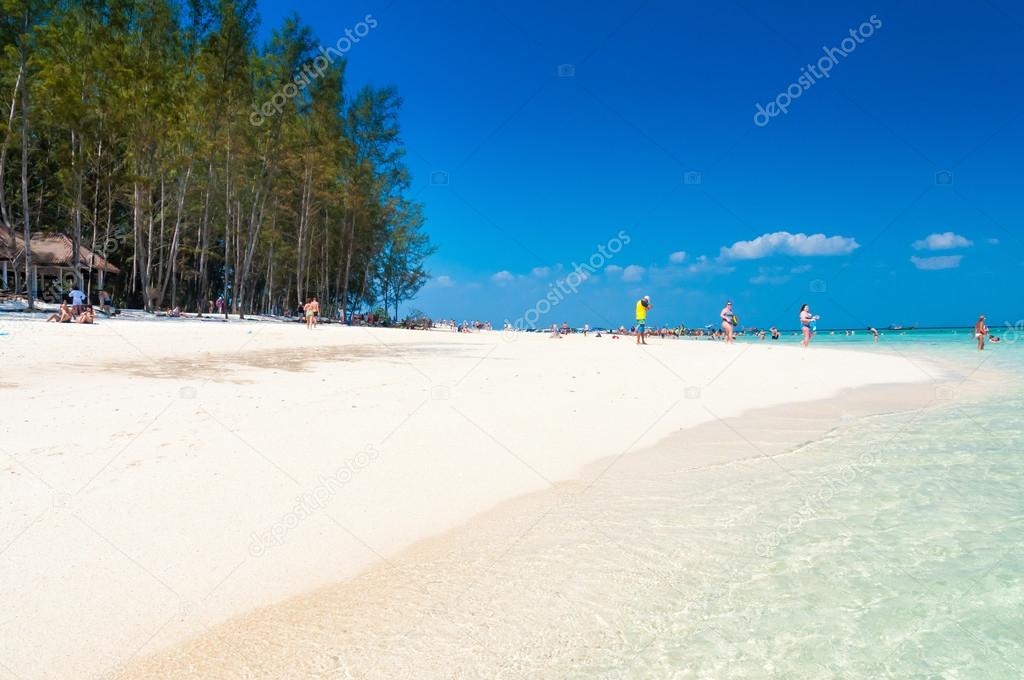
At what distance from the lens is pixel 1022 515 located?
4805mm

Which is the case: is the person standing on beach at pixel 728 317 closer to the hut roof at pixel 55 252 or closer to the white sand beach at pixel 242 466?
the white sand beach at pixel 242 466

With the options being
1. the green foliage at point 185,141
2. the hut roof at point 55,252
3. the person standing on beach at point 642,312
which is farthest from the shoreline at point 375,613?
the hut roof at point 55,252

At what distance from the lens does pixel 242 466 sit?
16.7 feet

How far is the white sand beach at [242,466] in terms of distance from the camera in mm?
3045

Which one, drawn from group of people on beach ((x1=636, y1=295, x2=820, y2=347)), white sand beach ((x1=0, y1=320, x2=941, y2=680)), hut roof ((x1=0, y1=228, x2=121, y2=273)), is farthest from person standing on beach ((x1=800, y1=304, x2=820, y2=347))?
hut roof ((x1=0, y1=228, x2=121, y2=273))

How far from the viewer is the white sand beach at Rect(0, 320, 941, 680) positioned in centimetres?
304

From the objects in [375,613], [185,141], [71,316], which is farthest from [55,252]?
[375,613]

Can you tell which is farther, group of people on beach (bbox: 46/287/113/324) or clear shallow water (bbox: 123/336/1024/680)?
group of people on beach (bbox: 46/287/113/324)

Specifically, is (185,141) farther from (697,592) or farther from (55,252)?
(697,592)

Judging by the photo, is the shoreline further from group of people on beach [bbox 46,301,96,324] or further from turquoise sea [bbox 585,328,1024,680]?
group of people on beach [bbox 46,301,96,324]

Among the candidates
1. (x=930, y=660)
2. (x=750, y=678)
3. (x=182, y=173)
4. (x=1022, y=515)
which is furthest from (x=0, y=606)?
(x=182, y=173)

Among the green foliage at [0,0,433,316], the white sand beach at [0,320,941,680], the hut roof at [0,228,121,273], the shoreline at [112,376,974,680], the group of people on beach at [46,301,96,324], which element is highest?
the green foliage at [0,0,433,316]

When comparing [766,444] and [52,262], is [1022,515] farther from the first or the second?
[52,262]

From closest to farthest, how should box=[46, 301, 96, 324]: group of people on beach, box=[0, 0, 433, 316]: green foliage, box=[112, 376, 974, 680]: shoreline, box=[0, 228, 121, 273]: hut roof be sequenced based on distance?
box=[112, 376, 974, 680]: shoreline, box=[46, 301, 96, 324]: group of people on beach, box=[0, 0, 433, 316]: green foliage, box=[0, 228, 121, 273]: hut roof
